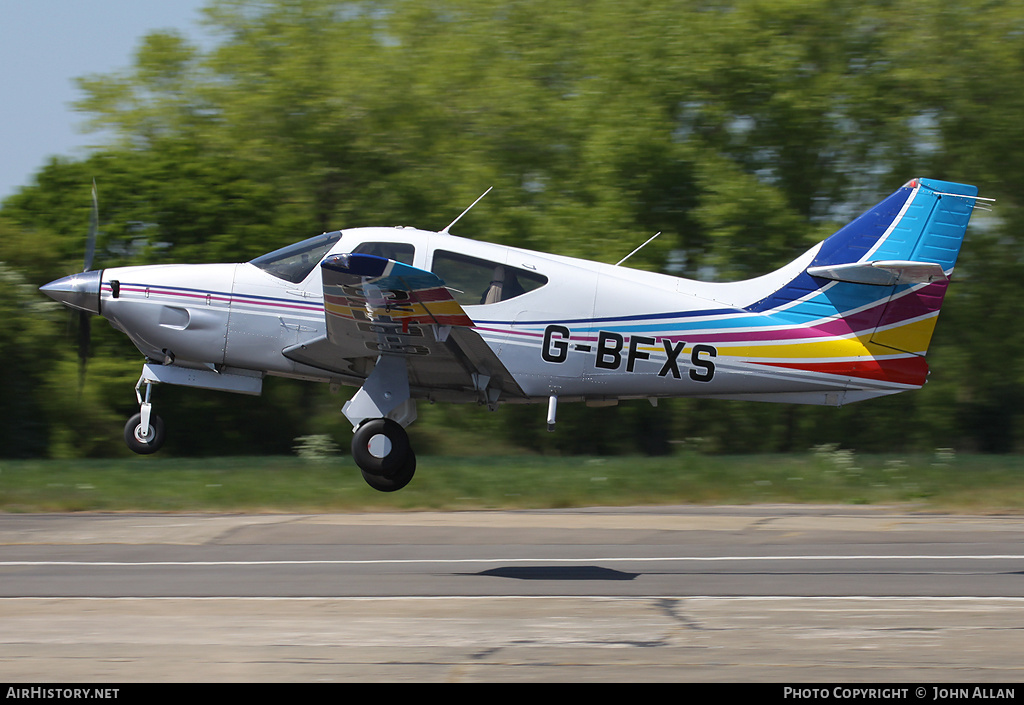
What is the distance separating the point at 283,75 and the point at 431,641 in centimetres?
1524

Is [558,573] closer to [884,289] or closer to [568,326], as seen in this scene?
[568,326]

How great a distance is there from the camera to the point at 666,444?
741 inches

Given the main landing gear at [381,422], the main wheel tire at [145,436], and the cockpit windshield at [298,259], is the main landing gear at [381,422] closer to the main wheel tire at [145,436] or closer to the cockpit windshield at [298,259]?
the main wheel tire at [145,436]

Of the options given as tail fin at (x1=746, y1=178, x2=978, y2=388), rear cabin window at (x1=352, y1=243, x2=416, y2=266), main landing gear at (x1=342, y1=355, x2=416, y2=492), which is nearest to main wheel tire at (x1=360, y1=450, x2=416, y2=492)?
main landing gear at (x1=342, y1=355, x2=416, y2=492)

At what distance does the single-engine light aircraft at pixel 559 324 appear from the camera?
10141 mm

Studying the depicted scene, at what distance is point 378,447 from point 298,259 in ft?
6.78

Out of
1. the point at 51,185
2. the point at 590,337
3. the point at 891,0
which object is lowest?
the point at 590,337

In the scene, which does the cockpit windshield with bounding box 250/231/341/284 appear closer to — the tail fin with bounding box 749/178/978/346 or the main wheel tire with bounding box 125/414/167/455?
the main wheel tire with bounding box 125/414/167/455

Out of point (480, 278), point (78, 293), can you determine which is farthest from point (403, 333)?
point (78, 293)

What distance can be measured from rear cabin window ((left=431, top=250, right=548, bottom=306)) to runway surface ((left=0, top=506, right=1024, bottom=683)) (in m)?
2.55

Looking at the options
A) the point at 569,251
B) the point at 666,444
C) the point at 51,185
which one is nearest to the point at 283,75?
the point at 51,185

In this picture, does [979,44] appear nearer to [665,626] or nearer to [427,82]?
[427,82]

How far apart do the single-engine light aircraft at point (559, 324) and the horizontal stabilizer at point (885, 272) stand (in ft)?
0.05

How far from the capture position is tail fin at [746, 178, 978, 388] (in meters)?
10.3
